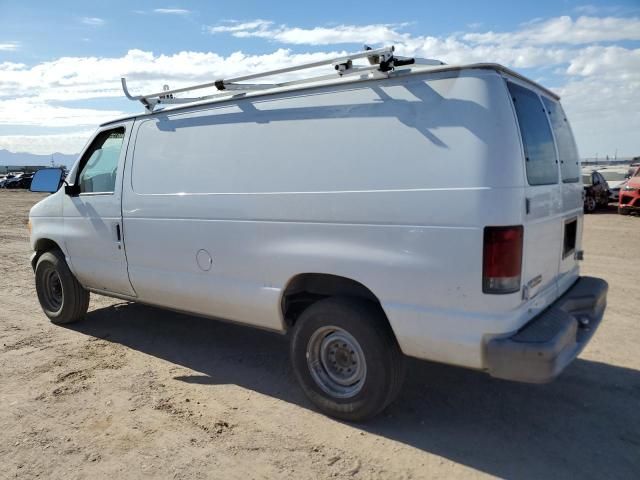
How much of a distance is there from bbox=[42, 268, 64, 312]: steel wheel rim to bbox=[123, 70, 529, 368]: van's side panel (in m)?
2.03

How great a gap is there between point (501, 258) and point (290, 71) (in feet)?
6.80

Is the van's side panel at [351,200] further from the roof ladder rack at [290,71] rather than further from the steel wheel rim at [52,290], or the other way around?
the steel wheel rim at [52,290]

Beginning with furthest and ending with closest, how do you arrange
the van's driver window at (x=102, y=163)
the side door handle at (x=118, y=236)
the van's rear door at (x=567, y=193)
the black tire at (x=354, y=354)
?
1. the van's driver window at (x=102, y=163)
2. the side door handle at (x=118, y=236)
3. the van's rear door at (x=567, y=193)
4. the black tire at (x=354, y=354)

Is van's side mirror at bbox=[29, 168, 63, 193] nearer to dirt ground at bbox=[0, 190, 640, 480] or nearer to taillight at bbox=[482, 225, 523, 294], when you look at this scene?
dirt ground at bbox=[0, 190, 640, 480]

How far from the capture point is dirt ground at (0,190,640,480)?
3184mm

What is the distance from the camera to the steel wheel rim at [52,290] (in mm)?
6125

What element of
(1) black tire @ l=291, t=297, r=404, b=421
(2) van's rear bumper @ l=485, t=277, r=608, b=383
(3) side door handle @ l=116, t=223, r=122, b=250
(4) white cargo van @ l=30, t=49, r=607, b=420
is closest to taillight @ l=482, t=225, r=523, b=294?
(4) white cargo van @ l=30, t=49, r=607, b=420

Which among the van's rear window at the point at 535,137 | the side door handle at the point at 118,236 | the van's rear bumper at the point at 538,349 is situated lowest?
the van's rear bumper at the point at 538,349

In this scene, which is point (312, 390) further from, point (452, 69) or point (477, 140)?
point (452, 69)

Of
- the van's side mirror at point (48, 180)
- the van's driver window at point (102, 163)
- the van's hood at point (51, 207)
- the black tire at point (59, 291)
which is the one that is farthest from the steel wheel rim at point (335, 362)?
the van's side mirror at point (48, 180)

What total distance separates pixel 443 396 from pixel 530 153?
198cm

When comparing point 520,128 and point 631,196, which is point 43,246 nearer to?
point 520,128

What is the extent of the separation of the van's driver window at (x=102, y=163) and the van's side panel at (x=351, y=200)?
692mm

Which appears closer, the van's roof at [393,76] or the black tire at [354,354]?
the van's roof at [393,76]
